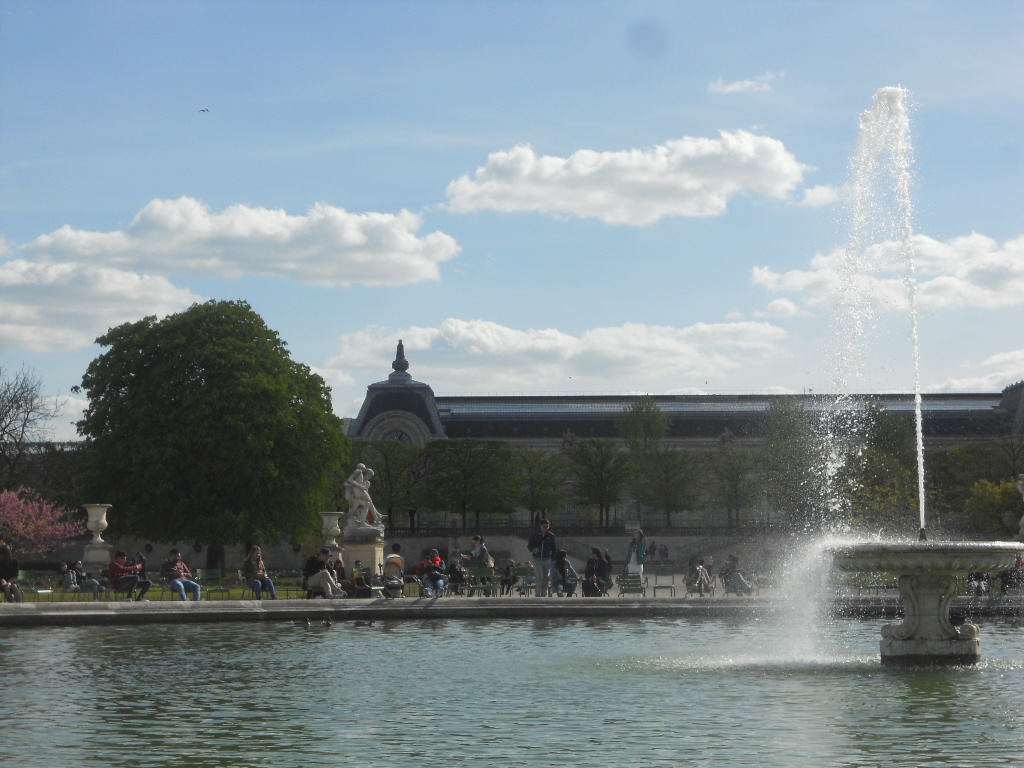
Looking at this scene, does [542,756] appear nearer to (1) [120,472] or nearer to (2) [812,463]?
(1) [120,472]

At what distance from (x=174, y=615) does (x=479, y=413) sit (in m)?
81.9

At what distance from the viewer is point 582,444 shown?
81312mm

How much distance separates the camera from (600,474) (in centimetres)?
7931

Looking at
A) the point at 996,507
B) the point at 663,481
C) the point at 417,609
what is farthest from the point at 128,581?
the point at 663,481

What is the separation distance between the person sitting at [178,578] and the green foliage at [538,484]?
50.2 m

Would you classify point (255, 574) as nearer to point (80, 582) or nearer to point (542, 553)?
point (80, 582)

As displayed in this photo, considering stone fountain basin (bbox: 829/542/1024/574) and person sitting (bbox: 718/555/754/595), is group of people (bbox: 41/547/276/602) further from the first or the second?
stone fountain basin (bbox: 829/542/1024/574)

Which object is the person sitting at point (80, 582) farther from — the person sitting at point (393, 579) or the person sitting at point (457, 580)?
the person sitting at point (457, 580)

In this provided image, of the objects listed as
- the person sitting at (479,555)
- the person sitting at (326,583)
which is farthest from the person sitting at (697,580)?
the person sitting at (326,583)

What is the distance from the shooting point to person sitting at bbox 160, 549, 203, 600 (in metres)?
26.0

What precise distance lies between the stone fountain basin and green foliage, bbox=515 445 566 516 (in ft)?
205

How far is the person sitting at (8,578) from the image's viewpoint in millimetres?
24578

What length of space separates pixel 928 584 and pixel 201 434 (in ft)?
105

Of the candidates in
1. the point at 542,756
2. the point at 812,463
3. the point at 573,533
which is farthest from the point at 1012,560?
the point at 573,533
